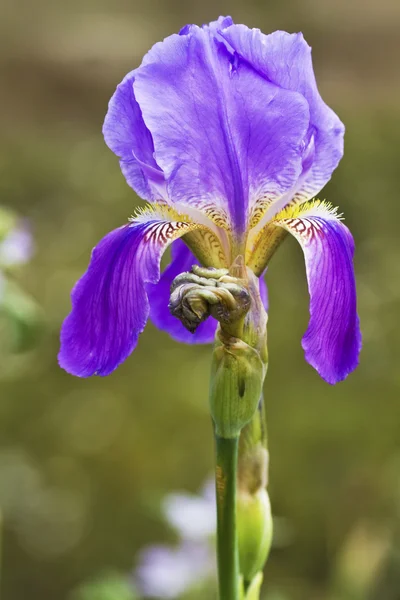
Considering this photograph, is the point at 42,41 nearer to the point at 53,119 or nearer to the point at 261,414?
the point at 53,119

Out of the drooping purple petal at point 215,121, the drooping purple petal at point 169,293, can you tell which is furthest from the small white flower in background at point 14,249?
the drooping purple petal at point 215,121

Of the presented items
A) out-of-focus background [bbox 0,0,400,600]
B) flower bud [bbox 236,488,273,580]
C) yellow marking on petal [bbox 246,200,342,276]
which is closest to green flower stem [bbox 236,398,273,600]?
flower bud [bbox 236,488,273,580]

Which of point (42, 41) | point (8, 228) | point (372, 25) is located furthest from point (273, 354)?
point (42, 41)

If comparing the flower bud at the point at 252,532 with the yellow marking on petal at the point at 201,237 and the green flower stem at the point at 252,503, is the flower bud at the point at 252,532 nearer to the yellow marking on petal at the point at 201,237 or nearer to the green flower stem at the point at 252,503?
the green flower stem at the point at 252,503

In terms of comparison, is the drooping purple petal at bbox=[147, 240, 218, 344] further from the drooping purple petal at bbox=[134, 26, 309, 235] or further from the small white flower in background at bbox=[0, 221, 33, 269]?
the small white flower in background at bbox=[0, 221, 33, 269]

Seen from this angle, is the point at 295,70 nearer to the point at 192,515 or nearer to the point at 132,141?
the point at 132,141

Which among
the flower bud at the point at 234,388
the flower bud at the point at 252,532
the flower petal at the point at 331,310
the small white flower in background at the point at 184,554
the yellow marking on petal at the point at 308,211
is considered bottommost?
the small white flower in background at the point at 184,554

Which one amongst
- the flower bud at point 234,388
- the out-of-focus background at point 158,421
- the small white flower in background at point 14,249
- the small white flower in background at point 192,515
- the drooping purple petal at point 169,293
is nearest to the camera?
the flower bud at point 234,388
